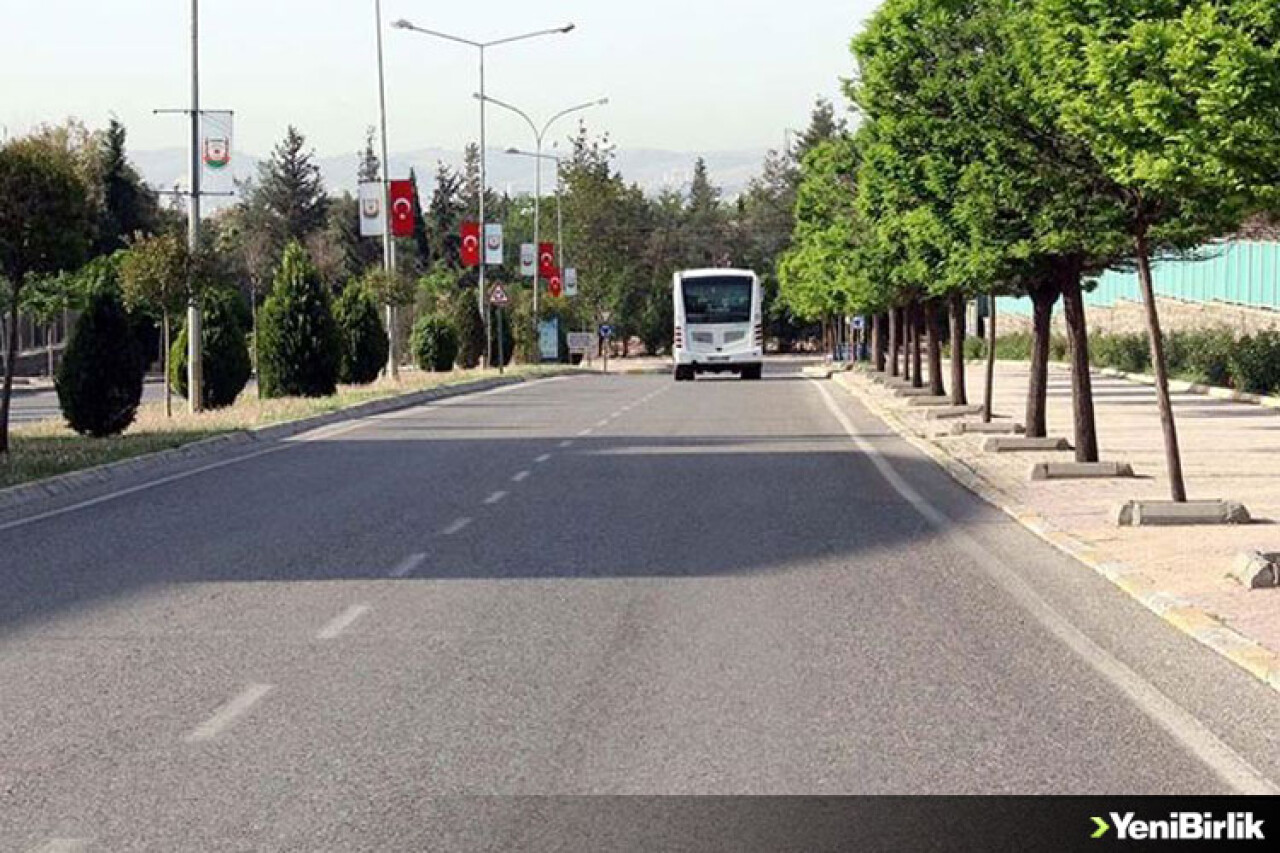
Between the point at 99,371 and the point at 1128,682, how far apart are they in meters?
24.4

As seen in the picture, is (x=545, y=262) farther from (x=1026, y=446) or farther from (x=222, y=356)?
(x=1026, y=446)

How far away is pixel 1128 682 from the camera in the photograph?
36.4 feet

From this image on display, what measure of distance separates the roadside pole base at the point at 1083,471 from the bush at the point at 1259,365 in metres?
22.6

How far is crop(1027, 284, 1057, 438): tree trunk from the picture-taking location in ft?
95.0

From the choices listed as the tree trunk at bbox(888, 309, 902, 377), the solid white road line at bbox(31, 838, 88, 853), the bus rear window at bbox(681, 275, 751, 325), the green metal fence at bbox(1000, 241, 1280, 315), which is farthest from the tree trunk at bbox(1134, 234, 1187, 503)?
the bus rear window at bbox(681, 275, 751, 325)

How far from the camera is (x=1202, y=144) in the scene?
14.1 metres

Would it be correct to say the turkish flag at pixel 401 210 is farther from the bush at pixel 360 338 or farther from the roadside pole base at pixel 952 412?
the roadside pole base at pixel 952 412

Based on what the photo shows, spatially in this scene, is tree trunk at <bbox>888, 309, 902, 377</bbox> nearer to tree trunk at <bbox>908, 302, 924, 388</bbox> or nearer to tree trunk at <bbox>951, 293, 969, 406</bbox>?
tree trunk at <bbox>908, 302, 924, 388</bbox>

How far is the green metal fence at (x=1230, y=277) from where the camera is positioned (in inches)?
2141

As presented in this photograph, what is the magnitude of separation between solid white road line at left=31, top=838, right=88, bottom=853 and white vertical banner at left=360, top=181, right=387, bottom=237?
177 feet

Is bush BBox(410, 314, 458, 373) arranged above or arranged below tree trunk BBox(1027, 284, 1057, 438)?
below

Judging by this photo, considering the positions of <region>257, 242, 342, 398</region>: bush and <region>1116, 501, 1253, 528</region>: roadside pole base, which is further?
<region>257, 242, 342, 398</region>: bush

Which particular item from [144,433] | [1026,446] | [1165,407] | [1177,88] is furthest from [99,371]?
[1177,88]

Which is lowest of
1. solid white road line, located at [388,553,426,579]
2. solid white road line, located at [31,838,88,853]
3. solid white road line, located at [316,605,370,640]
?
solid white road line, located at [388,553,426,579]
